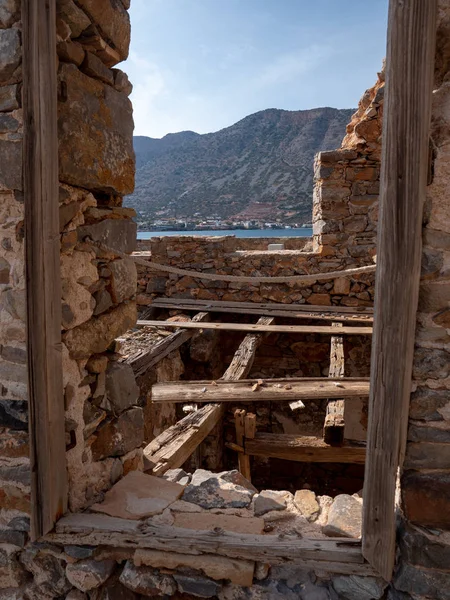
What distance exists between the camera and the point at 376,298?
1588 mm

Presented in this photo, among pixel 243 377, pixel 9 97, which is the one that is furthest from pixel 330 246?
pixel 9 97

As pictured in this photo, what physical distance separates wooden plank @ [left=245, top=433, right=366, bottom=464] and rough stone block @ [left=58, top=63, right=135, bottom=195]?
→ 2.70 m

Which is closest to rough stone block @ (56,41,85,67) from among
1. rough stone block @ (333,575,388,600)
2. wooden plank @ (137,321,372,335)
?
rough stone block @ (333,575,388,600)

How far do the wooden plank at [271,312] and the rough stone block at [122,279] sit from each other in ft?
13.3

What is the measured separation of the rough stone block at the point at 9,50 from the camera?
1708 mm

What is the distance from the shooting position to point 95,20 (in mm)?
1980

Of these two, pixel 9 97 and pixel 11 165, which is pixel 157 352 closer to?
pixel 11 165

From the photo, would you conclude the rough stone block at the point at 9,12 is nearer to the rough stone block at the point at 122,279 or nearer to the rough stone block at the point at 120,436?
the rough stone block at the point at 122,279

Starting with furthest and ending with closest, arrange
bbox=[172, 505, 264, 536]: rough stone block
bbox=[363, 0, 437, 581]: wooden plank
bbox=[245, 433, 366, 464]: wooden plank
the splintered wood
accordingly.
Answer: the splintered wood
bbox=[245, 433, 366, 464]: wooden plank
bbox=[172, 505, 264, 536]: rough stone block
bbox=[363, 0, 437, 581]: wooden plank

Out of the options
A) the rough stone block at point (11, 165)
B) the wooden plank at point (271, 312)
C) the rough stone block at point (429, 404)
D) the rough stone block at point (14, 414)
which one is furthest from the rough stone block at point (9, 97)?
the wooden plank at point (271, 312)

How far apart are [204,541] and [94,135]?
5.86 feet

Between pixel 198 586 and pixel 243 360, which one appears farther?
pixel 243 360

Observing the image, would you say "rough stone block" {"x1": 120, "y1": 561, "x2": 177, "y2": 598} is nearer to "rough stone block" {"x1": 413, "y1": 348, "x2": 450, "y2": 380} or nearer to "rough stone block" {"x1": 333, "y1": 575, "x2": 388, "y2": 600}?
"rough stone block" {"x1": 333, "y1": 575, "x2": 388, "y2": 600}

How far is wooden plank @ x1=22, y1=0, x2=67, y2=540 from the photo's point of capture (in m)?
1.70
